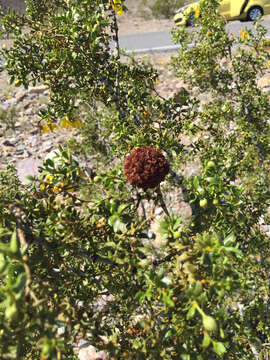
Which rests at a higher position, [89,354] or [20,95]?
[20,95]

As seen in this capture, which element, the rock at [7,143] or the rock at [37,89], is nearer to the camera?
the rock at [7,143]

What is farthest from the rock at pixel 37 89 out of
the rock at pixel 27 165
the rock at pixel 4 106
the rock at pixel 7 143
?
the rock at pixel 27 165

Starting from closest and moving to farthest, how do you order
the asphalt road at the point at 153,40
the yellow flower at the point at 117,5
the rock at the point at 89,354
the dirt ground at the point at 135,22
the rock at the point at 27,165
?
the yellow flower at the point at 117,5 → the rock at the point at 89,354 → the rock at the point at 27,165 → the asphalt road at the point at 153,40 → the dirt ground at the point at 135,22

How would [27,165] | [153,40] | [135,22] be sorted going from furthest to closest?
[135,22]
[153,40]
[27,165]

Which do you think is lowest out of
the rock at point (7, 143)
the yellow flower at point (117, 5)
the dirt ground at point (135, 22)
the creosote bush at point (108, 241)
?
the rock at point (7, 143)

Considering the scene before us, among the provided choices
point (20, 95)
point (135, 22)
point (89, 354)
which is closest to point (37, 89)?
point (20, 95)

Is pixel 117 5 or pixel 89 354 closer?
pixel 117 5

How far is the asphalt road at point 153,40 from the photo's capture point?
1377 cm

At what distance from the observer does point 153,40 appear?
620 inches

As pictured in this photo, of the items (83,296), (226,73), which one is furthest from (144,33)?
(83,296)

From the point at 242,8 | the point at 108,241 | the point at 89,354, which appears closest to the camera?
the point at 108,241

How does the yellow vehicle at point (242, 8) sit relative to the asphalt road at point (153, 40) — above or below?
above

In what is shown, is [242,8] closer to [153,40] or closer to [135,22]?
[153,40]

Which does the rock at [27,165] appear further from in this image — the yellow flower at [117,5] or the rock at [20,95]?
the yellow flower at [117,5]
